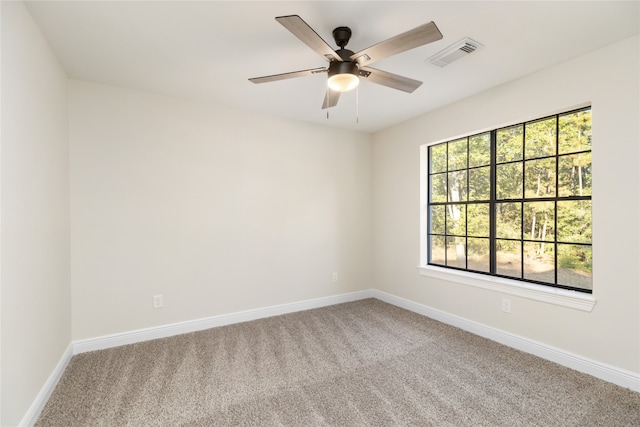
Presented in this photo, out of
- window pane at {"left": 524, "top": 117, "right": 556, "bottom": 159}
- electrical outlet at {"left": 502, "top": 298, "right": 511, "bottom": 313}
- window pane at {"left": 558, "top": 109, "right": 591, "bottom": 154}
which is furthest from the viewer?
electrical outlet at {"left": 502, "top": 298, "right": 511, "bottom": 313}

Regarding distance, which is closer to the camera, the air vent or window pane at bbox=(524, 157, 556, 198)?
the air vent

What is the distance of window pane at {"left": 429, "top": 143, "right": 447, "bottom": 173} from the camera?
3.49 metres

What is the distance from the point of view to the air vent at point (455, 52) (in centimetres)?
204

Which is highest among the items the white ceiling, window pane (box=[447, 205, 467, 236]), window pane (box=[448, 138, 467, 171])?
the white ceiling

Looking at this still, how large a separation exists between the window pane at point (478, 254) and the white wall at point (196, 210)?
1533 mm

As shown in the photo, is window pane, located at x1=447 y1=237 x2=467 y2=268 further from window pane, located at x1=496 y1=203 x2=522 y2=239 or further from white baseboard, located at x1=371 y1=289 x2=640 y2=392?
white baseboard, located at x1=371 y1=289 x2=640 y2=392

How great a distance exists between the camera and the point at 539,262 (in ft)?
9.34

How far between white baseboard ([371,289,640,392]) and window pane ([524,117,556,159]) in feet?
5.58

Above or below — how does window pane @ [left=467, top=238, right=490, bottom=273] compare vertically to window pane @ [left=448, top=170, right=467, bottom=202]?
below

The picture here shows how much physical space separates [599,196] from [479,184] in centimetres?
104

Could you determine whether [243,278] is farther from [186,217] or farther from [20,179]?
[20,179]

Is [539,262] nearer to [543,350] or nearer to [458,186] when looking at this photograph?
[543,350]

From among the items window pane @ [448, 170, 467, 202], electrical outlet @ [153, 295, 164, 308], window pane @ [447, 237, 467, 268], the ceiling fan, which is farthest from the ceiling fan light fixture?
electrical outlet @ [153, 295, 164, 308]

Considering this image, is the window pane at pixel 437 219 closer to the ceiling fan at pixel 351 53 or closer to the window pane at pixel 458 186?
the window pane at pixel 458 186
